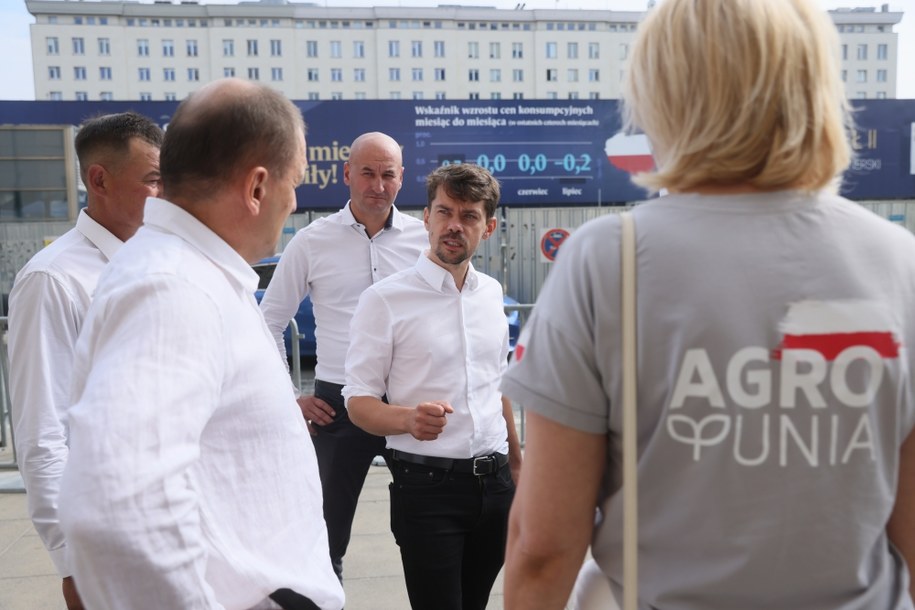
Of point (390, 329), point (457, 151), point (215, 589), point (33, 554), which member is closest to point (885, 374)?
point (215, 589)

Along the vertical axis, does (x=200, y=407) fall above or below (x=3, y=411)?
above

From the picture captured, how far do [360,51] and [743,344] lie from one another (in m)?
94.5

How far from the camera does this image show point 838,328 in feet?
3.54

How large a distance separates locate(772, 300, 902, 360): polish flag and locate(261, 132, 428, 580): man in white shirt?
2.80 metres

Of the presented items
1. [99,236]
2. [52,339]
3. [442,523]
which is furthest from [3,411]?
[442,523]

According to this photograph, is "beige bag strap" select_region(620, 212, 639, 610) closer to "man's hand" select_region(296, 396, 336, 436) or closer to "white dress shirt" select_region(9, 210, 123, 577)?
"white dress shirt" select_region(9, 210, 123, 577)

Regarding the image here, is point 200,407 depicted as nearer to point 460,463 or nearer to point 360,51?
point 460,463

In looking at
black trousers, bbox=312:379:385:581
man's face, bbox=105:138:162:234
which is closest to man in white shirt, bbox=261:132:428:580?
black trousers, bbox=312:379:385:581

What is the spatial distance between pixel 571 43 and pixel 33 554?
307 ft

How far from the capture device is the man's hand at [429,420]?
246cm

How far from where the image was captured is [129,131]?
7.33 ft

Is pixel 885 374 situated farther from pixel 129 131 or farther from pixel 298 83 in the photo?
pixel 298 83

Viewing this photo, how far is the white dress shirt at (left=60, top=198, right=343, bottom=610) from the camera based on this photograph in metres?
1.10

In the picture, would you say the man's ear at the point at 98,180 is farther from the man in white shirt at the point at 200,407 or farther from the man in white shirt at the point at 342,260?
the man in white shirt at the point at 342,260
